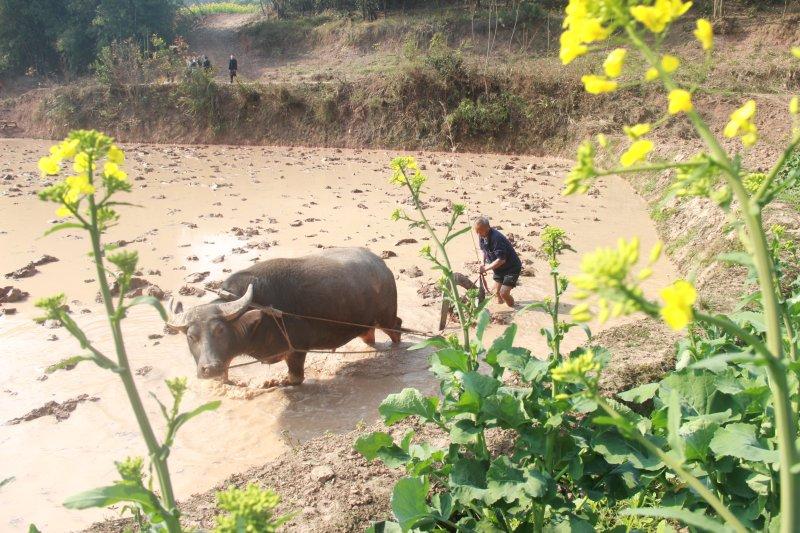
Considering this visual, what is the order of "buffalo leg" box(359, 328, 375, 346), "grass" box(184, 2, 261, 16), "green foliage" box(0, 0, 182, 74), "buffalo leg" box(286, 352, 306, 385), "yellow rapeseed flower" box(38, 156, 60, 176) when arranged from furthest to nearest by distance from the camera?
"grass" box(184, 2, 261, 16) → "green foliage" box(0, 0, 182, 74) → "buffalo leg" box(359, 328, 375, 346) → "buffalo leg" box(286, 352, 306, 385) → "yellow rapeseed flower" box(38, 156, 60, 176)

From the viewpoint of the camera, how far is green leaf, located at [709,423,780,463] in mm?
1904

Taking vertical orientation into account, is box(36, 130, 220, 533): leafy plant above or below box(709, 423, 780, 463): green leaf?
above

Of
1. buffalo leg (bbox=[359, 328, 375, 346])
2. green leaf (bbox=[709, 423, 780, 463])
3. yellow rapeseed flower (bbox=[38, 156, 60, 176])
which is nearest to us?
yellow rapeseed flower (bbox=[38, 156, 60, 176])

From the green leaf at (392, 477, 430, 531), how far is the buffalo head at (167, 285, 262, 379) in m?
3.42

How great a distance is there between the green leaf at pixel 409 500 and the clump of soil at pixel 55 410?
4557mm

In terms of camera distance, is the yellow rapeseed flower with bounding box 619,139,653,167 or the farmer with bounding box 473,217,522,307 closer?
the yellow rapeseed flower with bounding box 619,139,653,167

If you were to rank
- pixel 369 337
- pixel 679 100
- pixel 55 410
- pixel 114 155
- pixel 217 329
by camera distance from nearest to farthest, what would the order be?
pixel 679 100 → pixel 114 155 → pixel 217 329 → pixel 55 410 → pixel 369 337

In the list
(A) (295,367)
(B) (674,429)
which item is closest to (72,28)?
(A) (295,367)

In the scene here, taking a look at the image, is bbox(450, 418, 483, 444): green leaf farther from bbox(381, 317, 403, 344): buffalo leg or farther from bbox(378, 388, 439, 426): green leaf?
bbox(381, 317, 403, 344): buffalo leg

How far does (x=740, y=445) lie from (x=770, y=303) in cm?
106

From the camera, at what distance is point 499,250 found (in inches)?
302

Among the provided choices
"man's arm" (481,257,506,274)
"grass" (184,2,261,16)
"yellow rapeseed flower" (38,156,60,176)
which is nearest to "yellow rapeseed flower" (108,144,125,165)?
"yellow rapeseed flower" (38,156,60,176)

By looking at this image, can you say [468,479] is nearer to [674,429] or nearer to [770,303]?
[674,429]

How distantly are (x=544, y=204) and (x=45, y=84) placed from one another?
94.8 ft
